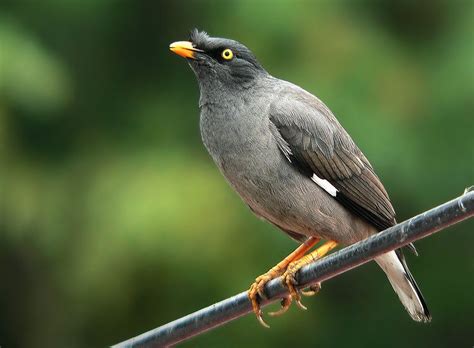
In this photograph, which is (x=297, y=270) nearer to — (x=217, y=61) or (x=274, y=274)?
(x=274, y=274)

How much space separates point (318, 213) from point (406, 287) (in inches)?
28.6

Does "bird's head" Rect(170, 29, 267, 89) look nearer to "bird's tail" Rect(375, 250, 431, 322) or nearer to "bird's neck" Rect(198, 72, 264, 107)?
"bird's neck" Rect(198, 72, 264, 107)

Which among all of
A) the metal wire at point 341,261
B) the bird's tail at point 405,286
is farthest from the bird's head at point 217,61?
the metal wire at point 341,261

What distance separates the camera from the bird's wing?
4902mm

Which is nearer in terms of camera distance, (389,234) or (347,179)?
(389,234)

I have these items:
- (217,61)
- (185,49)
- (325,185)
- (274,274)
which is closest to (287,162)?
(325,185)

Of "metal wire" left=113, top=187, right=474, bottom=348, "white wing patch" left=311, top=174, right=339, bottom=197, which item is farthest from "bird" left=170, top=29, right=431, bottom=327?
"metal wire" left=113, top=187, right=474, bottom=348

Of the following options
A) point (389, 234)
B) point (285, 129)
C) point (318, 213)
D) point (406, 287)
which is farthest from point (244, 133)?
point (389, 234)

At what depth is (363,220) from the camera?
16.5 ft

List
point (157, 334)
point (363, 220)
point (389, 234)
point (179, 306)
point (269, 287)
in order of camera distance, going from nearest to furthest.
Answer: point (389, 234)
point (157, 334)
point (269, 287)
point (363, 220)
point (179, 306)

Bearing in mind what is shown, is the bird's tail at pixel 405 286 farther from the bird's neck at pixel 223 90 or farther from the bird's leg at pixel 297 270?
the bird's neck at pixel 223 90

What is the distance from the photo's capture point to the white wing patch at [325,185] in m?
4.92

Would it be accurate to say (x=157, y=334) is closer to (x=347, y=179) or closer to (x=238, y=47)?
(x=347, y=179)

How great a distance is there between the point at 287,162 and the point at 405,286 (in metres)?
0.99
